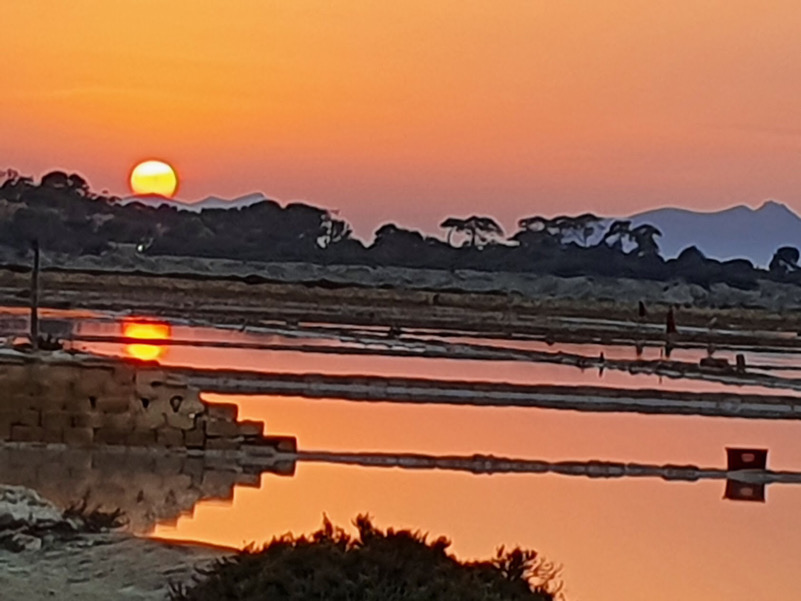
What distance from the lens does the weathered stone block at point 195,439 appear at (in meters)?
13.4

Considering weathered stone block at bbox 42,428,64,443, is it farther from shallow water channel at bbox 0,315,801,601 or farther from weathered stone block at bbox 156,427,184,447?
shallow water channel at bbox 0,315,801,601

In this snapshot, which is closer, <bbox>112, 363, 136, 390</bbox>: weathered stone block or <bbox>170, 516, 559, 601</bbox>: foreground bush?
<bbox>170, 516, 559, 601</bbox>: foreground bush

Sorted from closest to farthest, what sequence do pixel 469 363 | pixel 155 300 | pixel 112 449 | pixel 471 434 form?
pixel 112 449, pixel 471 434, pixel 469 363, pixel 155 300

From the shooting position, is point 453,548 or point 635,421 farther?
point 635,421

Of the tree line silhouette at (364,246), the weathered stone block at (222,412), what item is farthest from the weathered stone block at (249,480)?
the tree line silhouette at (364,246)

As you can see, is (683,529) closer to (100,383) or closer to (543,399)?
(100,383)

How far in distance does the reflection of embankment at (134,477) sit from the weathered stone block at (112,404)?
0.48m

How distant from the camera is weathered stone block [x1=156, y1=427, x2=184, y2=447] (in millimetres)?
13492

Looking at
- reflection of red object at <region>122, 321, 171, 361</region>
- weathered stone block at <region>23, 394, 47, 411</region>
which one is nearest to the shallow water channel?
weathered stone block at <region>23, 394, 47, 411</region>

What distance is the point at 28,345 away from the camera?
57.8 feet

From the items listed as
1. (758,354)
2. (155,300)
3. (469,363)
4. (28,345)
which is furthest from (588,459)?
(155,300)

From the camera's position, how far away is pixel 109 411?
44.8ft

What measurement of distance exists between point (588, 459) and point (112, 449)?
451 centimetres

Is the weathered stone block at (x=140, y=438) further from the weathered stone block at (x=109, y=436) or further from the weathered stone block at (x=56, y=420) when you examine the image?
the weathered stone block at (x=56, y=420)
